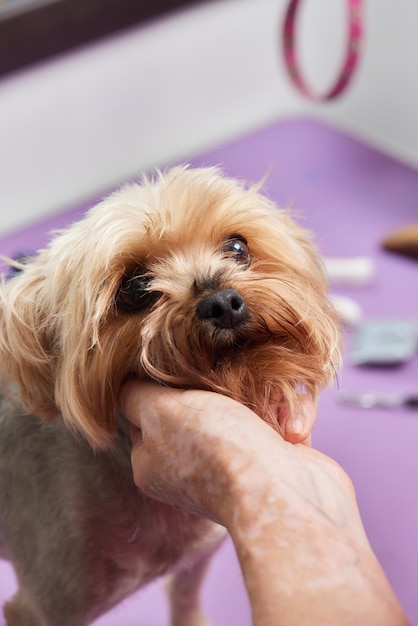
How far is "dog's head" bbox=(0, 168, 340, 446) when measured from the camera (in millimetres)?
743

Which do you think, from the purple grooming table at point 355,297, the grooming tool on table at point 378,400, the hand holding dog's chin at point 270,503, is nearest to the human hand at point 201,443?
the hand holding dog's chin at point 270,503

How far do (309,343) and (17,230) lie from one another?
108 cm

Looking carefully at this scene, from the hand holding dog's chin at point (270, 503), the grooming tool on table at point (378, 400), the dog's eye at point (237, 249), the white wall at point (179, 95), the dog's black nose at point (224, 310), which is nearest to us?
the hand holding dog's chin at point (270, 503)

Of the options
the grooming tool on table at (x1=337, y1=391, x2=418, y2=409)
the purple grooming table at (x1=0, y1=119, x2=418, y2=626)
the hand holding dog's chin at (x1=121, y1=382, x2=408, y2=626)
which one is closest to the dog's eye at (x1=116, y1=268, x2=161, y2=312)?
the hand holding dog's chin at (x1=121, y1=382, x2=408, y2=626)

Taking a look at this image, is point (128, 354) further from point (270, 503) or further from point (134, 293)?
point (270, 503)

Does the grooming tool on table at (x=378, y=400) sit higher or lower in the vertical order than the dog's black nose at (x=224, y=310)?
lower

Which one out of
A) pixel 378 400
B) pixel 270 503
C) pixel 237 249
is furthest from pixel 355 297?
pixel 270 503

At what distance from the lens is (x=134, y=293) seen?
0.83 m

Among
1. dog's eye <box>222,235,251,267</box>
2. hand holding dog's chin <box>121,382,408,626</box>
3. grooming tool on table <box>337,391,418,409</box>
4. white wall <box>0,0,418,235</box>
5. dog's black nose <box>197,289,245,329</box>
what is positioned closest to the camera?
hand holding dog's chin <box>121,382,408,626</box>

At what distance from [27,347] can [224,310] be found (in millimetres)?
211

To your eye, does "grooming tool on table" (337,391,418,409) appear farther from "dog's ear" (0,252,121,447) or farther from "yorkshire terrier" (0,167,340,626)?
"dog's ear" (0,252,121,447)

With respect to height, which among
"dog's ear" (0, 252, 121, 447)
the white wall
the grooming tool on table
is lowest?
the grooming tool on table

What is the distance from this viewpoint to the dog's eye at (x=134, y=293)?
820 millimetres

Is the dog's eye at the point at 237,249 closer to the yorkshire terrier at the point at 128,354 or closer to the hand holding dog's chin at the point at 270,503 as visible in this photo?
the yorkshire terrier at the point at 128,354
